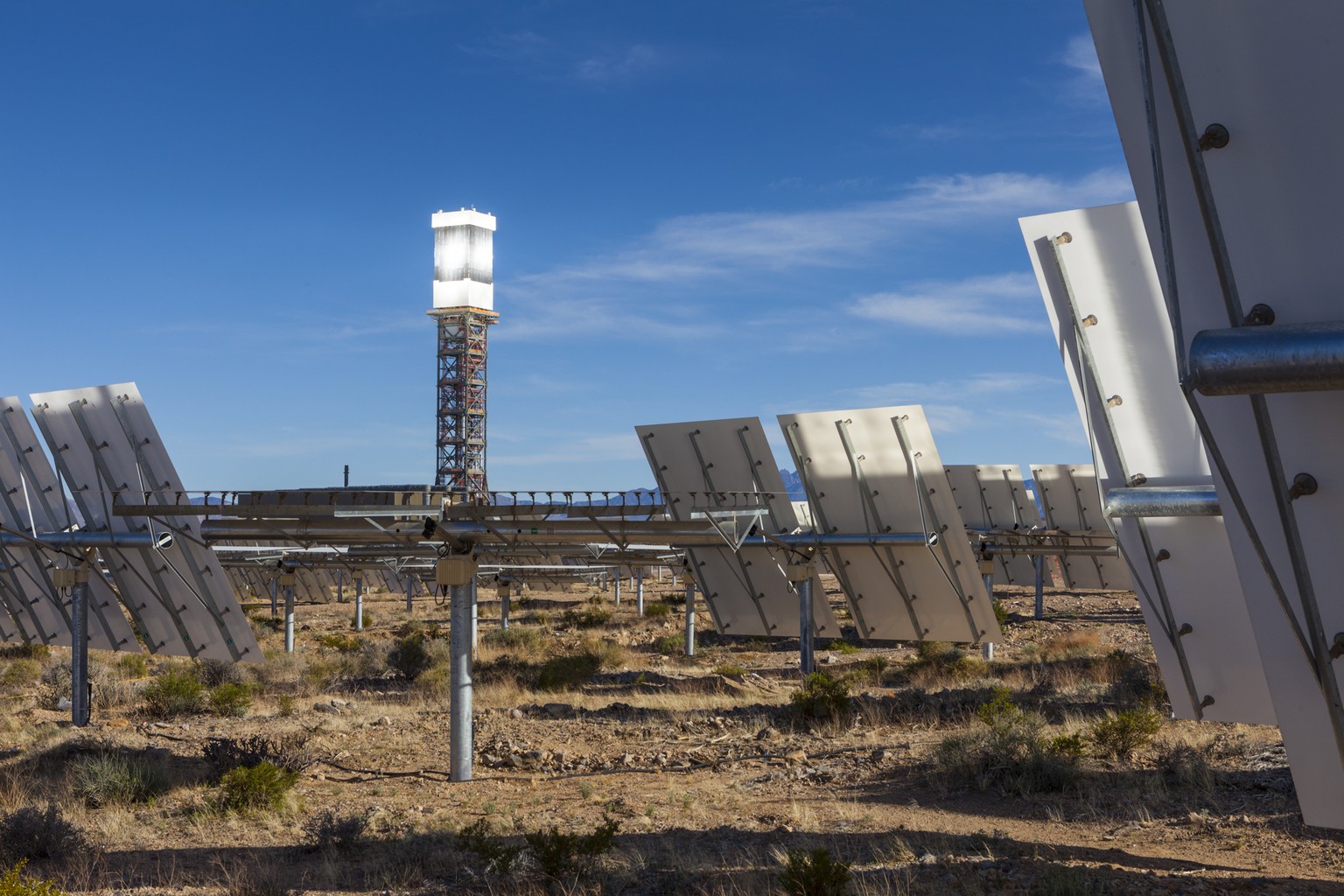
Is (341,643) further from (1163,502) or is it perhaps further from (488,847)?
(1163,502)

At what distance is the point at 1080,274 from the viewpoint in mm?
7633

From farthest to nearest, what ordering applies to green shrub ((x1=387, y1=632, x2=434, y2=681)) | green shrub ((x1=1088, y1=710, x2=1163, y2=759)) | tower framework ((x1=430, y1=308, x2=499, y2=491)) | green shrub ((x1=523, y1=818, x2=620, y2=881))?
tower framework ((x1=430, y1=308, x2=499, y2=491)) → green shrub ((x1=387, y1=632, x2=434, y2=681)) → green shrub ((x1=1088, y1=710, x2=1163, y2=759)) → green shrub ((x1=523, y1=818, x2=620, y2=881))

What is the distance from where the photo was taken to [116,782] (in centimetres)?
1537

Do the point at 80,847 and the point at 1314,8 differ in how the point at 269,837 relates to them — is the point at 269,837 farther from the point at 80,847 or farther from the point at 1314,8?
the point at 1314,8

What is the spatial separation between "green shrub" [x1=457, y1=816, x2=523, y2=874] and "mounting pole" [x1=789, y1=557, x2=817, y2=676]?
35.1ft

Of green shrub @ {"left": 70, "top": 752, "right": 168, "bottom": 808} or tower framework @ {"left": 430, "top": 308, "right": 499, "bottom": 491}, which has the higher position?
tower framework @ {"left": 430, "top": 308, "right": 499, "bottom": 491}

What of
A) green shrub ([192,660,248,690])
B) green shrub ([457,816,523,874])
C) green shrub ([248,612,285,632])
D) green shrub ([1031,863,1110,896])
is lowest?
green shrub ([1031,863,1110,896])

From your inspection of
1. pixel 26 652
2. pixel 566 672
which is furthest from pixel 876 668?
pixel 26 652

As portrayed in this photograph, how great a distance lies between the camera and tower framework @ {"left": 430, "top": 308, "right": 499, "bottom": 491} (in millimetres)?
92375

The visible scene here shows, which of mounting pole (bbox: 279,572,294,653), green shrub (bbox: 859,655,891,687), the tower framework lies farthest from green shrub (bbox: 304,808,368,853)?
the tower framework

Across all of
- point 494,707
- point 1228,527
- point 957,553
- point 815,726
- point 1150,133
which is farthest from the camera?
point 494,707

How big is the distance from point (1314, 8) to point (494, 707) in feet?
71.6

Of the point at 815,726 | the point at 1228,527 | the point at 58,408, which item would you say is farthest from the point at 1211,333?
the point at 58,408

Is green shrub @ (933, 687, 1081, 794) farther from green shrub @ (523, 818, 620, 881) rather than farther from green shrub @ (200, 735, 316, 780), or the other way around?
green shrub @ (200, 735, 316, 780)
